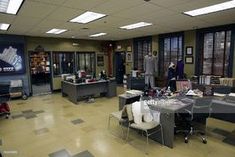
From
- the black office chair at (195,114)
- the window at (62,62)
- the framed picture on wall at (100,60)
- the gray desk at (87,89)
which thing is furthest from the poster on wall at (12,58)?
the black office chair at (195,114)

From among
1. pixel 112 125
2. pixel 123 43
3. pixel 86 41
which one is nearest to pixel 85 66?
pixel 86 41

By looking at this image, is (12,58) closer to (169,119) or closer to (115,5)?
(115,5)

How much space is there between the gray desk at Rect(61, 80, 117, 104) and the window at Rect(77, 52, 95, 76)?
91.7 inches

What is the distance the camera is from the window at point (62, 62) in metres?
8.40

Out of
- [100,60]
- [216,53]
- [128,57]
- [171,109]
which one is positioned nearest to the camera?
[171,109]

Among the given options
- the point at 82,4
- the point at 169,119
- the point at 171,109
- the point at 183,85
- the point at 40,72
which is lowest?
the point at 169,119

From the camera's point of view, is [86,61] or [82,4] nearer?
[82,4]

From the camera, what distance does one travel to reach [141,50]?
853 cm

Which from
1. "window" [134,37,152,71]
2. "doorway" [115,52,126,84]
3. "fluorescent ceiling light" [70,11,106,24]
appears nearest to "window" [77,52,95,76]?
"doorway" [115,52,126,84]

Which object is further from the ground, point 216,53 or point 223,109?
point 216,53

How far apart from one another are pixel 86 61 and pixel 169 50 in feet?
15.2

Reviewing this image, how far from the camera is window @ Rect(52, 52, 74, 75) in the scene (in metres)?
8.40

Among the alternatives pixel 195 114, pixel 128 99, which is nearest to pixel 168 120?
pixel 195 114

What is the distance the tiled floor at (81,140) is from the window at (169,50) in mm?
3352
